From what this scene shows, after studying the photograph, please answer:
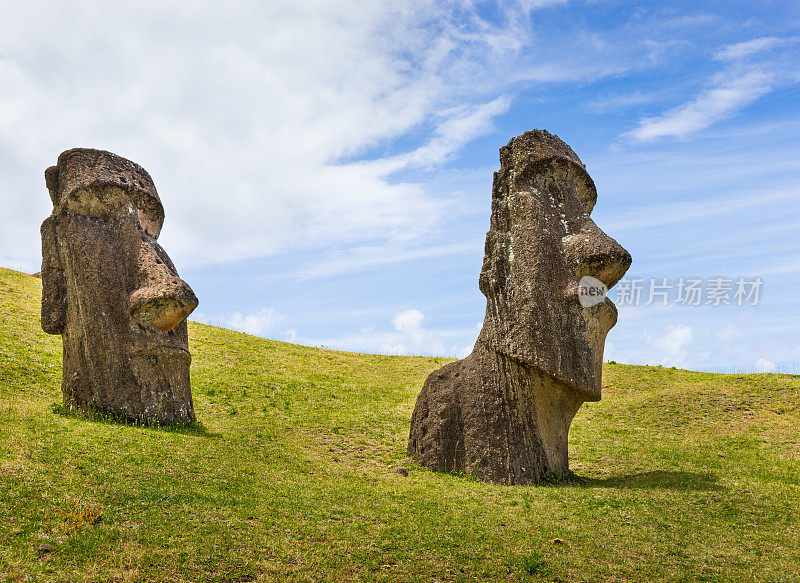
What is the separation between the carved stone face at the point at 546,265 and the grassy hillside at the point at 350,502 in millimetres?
3036

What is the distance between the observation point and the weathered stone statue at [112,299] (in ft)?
55.5

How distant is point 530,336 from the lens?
592 inches

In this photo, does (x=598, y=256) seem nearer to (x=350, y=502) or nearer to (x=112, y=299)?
(x=350, y=502)

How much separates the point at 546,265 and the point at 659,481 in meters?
5.76

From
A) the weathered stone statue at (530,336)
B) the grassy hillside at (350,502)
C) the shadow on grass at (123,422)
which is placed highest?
the weathered stone statue at (530,336)

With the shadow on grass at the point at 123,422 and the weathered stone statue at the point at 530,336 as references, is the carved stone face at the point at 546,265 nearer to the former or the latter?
the weathered stone statue at the point at 530,336

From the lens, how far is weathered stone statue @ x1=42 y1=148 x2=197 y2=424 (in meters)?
16.9

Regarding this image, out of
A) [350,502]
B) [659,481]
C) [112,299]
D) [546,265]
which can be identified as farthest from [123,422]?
[659,481]

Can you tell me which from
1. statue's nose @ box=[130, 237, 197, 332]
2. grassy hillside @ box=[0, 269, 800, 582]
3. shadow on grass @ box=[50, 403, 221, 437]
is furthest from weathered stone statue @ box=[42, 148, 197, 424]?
grassy hillside @ box=[0, 269, 800, 582]

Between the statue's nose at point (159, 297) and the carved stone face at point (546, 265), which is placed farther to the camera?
the statue's nose at point (159, 297)

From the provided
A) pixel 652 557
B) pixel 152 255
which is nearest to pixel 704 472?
pixel 652 557

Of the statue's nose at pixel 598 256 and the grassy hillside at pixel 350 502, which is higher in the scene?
the statue's nose at pixel 598 256

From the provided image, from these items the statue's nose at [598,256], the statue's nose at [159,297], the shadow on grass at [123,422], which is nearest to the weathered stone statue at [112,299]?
the statue's nose at [159,297]

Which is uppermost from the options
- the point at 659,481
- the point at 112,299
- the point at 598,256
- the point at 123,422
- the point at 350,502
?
the point at 598,256
